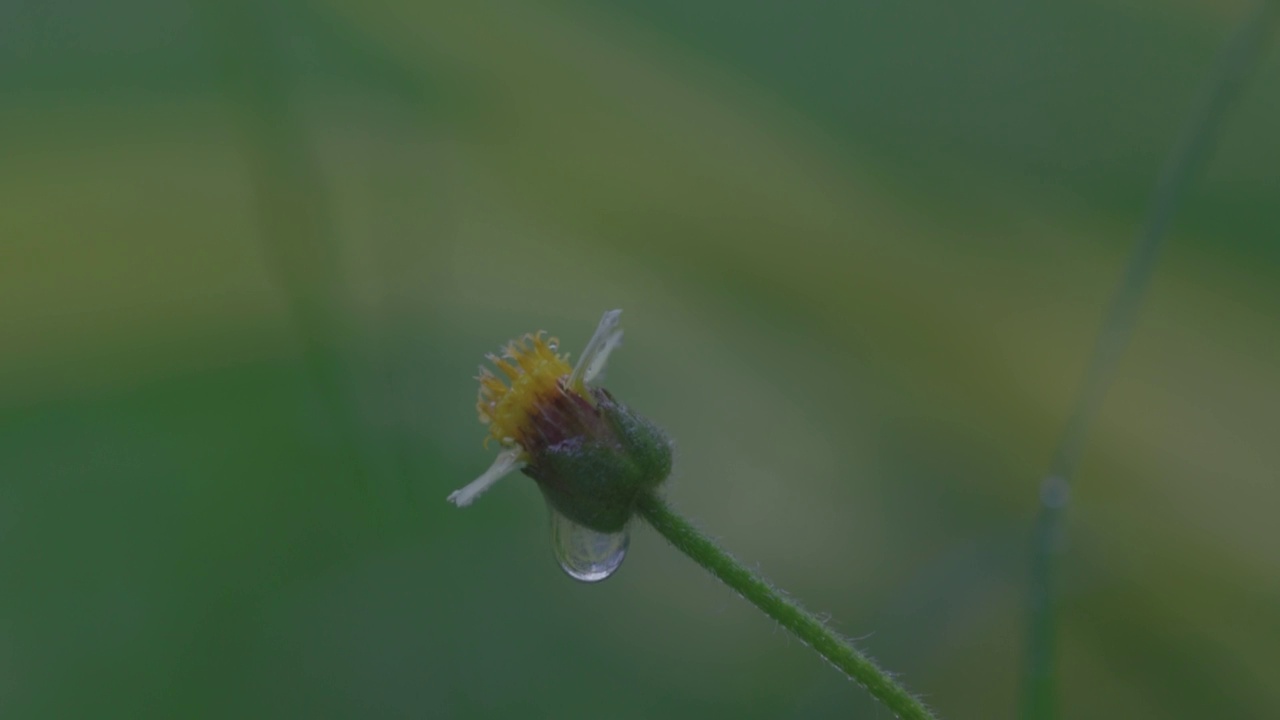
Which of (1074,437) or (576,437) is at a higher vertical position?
(576,437)

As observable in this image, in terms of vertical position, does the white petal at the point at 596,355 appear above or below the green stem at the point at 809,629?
above

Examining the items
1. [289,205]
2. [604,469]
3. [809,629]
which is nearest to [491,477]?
[604,469]

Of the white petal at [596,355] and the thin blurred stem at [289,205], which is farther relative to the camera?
the thin blurred stem at [289,205]

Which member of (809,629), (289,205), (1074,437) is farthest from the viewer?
(289,205)

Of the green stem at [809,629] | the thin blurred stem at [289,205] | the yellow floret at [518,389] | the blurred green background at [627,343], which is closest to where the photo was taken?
the green stem at [809,629]

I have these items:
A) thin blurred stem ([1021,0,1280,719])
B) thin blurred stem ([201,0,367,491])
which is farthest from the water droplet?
thin blurred stem ([201,0,367,491])

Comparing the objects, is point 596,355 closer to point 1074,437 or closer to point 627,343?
point 1074,437

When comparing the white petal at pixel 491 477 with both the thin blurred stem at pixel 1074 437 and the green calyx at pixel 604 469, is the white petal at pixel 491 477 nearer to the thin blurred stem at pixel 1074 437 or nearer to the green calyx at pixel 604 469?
the green calyx at pixel 604 469

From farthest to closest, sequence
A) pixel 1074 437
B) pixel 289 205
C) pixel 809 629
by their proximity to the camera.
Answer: pixel 289 205 → pixel 1074 437 → pixel 809 629

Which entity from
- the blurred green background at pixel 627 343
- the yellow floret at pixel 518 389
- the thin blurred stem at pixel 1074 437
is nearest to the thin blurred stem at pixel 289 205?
the blurred green background at pixel 627 343
